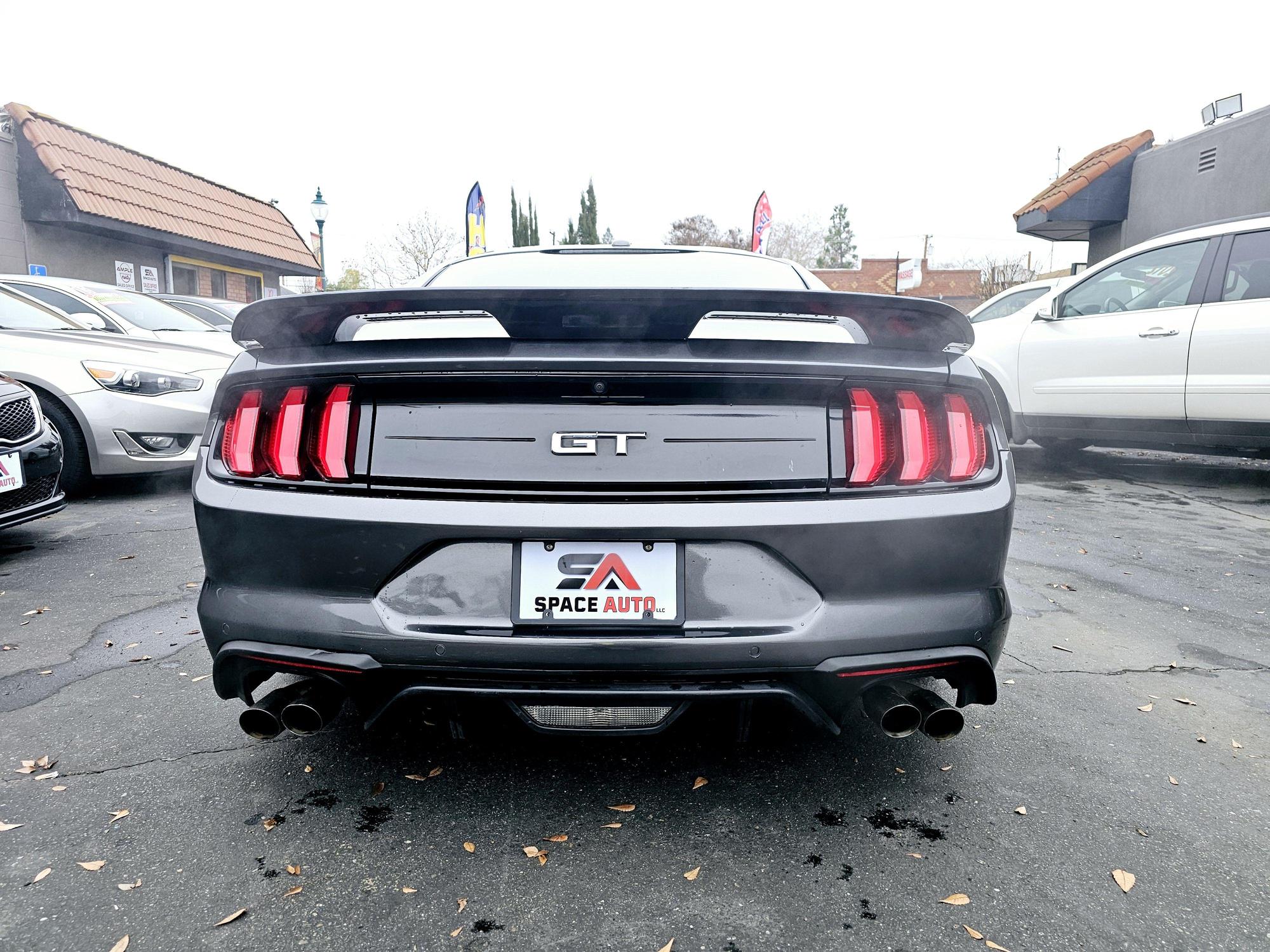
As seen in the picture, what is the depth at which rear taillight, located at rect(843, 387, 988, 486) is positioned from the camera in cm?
181

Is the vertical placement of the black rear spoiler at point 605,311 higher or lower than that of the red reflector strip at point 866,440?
higher

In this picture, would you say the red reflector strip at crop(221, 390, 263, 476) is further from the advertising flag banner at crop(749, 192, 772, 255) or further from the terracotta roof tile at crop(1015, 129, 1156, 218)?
the advertising flag banner at crop(749, 192, 772, 255)

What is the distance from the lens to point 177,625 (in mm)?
3264

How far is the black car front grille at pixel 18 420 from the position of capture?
407 cm

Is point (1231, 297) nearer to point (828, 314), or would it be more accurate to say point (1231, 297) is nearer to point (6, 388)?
point (828, 314)

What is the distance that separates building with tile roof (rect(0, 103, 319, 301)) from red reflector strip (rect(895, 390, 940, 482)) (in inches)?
704

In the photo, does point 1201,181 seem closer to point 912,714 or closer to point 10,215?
point 912,714

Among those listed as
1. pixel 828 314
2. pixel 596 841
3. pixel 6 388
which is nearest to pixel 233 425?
pixel 596 841

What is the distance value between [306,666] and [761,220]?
23.8m

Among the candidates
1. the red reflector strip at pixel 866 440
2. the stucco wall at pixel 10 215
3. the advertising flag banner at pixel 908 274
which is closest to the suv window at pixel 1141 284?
the red reflector strip at pixel 866 440

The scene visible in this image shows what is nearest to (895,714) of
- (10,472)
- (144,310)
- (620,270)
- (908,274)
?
(620,270)

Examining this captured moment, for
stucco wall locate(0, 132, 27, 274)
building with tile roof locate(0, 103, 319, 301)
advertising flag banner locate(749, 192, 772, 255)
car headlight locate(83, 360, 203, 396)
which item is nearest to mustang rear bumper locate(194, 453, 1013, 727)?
car headlight locate(83, 360, 203, 396)

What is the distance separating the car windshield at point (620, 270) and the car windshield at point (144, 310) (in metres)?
5.13

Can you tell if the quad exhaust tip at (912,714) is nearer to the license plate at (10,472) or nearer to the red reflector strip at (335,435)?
the red reflector strip at (335,435)
